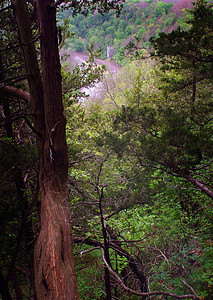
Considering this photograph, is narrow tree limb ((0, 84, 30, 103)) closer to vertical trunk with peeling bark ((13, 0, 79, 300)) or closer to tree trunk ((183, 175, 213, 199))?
vertical trunk with peeling bark ((13, 0, 79, 300))

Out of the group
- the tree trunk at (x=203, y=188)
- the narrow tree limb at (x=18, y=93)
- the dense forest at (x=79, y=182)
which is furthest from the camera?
the tree trunk at (x=203, y=188)

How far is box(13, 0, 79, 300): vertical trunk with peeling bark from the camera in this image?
1.57 meters

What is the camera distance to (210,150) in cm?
470

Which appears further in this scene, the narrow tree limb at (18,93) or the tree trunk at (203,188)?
the tree trunk at (203,188)

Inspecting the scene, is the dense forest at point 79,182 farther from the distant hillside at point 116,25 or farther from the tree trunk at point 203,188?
the distant hillside at point 116,25

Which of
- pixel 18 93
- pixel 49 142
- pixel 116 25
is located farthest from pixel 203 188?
pixel 116 25

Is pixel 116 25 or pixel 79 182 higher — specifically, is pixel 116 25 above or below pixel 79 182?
above

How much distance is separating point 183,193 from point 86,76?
5863 mm

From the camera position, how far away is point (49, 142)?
7.44 feet

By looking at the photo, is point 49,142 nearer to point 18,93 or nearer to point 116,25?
point 18,93

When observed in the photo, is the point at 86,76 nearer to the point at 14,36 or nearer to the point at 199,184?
the point at 14,36

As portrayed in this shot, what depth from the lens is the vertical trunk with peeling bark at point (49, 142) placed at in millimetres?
1567

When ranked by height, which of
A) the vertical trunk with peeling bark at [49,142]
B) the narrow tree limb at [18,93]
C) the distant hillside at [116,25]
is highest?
the distant hillside at [116,25]

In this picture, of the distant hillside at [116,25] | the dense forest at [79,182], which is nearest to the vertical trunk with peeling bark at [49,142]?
the dense forest at [79,182]
